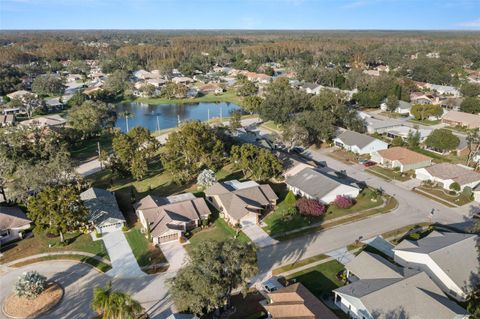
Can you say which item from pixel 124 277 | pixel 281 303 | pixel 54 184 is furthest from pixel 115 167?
pixel 281 303

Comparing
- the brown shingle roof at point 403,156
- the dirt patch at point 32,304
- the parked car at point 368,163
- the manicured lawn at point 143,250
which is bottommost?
the dirt patch at point 32,304

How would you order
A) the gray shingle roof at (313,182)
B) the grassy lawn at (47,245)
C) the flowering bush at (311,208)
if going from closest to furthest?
1. the grassy lawn at (47,245)
2. the flowering bush at (311,208)
3. the gray shingle roof at (313,182)

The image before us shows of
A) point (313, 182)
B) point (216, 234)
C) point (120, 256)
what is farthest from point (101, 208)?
point (313, 182)

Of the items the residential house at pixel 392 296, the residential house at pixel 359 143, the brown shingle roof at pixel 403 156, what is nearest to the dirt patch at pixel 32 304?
the residential house at pixel 392 296

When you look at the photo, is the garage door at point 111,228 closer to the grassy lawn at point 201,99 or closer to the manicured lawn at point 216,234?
the manicured lawn at point 216,234

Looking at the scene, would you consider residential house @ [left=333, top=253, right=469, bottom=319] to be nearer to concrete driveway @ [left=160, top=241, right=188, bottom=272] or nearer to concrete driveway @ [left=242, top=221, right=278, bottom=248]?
concrete driveway @ [left=242, top=221, right=278, bottom=248]

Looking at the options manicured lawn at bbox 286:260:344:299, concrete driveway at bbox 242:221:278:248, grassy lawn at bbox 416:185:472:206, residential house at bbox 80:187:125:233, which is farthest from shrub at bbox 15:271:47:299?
grassy lawn at bbox 416:185:472:206
